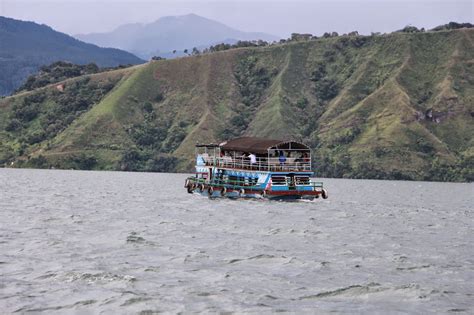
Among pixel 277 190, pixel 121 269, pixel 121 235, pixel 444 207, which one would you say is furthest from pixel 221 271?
pixel 444 207

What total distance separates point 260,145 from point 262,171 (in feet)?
14.4

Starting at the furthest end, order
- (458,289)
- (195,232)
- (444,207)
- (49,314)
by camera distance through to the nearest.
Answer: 1. (444,207)
2. (195,232)
3. (458,289)
4. (49,314)

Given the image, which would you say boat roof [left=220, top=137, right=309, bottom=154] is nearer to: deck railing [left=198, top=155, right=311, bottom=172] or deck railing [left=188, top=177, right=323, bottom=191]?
deck railing [left=198, top=155, right=311, bottom=172]

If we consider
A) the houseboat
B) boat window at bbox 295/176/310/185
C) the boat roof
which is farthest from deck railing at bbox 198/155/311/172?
the boat roof

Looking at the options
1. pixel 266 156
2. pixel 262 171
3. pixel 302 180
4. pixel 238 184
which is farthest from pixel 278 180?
pixel 238 184

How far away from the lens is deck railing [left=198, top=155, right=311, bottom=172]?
3688 inches

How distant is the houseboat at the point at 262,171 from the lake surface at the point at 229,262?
53.7ft

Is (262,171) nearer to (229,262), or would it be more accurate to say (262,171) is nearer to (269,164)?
(269,164)

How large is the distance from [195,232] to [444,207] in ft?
173

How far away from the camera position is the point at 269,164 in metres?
93.6

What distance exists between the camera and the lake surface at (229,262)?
3183 centimetres

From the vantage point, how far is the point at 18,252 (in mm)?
42750

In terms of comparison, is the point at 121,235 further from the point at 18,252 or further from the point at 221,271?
the point at 221,271

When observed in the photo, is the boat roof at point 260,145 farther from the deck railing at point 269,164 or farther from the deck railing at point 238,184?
the deck railing at point 238,184
